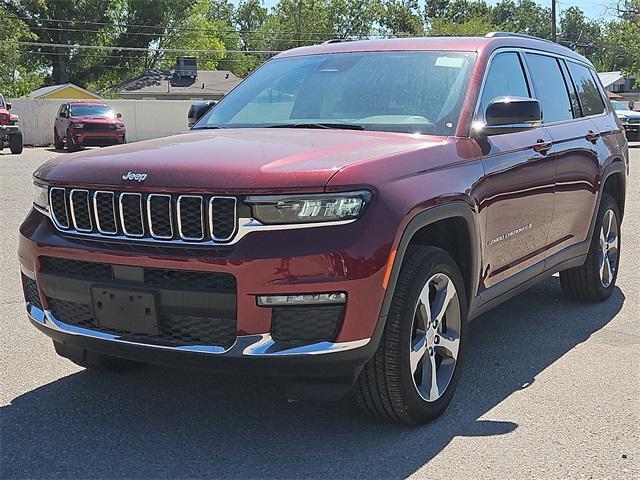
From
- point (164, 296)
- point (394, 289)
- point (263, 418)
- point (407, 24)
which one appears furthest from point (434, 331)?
point (407, 24)

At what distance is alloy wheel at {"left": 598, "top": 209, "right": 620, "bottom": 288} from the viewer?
245 inches

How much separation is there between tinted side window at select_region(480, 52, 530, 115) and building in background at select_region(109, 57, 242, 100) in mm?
52510

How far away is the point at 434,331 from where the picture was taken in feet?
12.7

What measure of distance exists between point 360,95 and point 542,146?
1203 mm

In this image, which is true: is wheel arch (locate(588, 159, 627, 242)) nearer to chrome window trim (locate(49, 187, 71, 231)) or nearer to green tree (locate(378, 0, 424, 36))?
chrome window trim (locate(49, 187, 71, 231))

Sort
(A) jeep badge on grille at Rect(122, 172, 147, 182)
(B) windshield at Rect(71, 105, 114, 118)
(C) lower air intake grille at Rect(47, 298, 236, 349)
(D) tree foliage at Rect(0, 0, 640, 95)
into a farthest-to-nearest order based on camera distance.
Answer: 1. (D) tree foliage at Rect(0, 0, 640, 95)
2. (B) windshield at Rect(71, 105, 114, 118)
3. (A) jeep badge on grille at Rect(122, 172, 147, 182)
4. (C) lower air intake grille at Rect(47, 298, 236, 349)

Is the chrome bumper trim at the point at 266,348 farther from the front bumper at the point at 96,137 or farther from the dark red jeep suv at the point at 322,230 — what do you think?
the front bumper at the point at 96,137

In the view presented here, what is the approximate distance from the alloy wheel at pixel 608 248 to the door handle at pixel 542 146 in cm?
134

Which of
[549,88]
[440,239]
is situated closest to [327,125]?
[440,239]

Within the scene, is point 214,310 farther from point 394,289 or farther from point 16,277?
point 16,277

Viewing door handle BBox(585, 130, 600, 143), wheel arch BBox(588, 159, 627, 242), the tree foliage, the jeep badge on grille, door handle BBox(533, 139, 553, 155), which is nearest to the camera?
the jeep badge on grille

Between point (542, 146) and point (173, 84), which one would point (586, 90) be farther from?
point (173, 84)

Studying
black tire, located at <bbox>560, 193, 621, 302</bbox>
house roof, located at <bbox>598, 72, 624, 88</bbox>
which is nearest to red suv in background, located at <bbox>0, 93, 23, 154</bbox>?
black tire, located at <bbox>560, 193, 621, 302</bbox>

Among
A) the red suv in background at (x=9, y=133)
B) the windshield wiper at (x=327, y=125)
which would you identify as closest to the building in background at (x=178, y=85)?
the red suv in background at (x=9, y=133)
